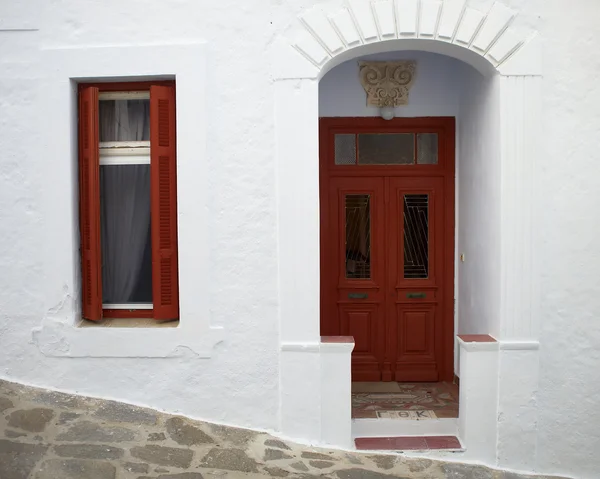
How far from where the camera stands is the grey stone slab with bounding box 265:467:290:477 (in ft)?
13.7

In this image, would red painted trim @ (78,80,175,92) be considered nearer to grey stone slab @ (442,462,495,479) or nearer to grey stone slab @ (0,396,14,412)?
grey stone slab @ (0,396,14,412)

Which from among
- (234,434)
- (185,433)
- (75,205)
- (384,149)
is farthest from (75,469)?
(384,149)

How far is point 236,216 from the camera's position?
179 inches

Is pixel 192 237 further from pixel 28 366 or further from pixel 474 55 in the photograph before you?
pixel 474 55

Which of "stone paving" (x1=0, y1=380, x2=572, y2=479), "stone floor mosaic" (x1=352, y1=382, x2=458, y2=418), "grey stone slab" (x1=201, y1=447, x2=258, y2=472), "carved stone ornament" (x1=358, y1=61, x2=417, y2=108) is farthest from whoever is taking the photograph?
"carved stone ornament" (x1=358, y1=61, x2=417, y2=108)

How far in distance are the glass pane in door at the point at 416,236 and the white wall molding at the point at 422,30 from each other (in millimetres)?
1787

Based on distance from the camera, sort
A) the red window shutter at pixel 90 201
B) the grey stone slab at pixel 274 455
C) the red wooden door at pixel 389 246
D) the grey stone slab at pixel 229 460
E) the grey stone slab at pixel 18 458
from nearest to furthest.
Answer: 1. the grey stone slab at pixel 18 458
2. the grey stone slab at pixel 229 460
3. the grey stone slab at pixel 274 455
4. the red window shutter at pixel 90 201
5. the red wooden door at pixel 389 246

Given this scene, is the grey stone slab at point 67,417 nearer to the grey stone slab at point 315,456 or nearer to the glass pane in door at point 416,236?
the grey stone slab at point 315,456

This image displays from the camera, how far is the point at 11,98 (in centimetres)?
458

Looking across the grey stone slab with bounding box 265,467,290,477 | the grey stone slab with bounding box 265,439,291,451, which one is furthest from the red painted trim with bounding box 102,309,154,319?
the grey stone slab with bounding box 265,467,290,477

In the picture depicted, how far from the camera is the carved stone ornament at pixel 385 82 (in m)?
5.76

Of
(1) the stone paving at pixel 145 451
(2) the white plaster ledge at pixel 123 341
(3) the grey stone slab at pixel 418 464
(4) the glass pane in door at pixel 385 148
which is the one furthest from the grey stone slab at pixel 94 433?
(4) the glass pane in door at pixel 385 148

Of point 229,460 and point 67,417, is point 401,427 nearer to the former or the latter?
point 229,460

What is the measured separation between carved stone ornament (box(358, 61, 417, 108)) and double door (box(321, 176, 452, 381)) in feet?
2.61
